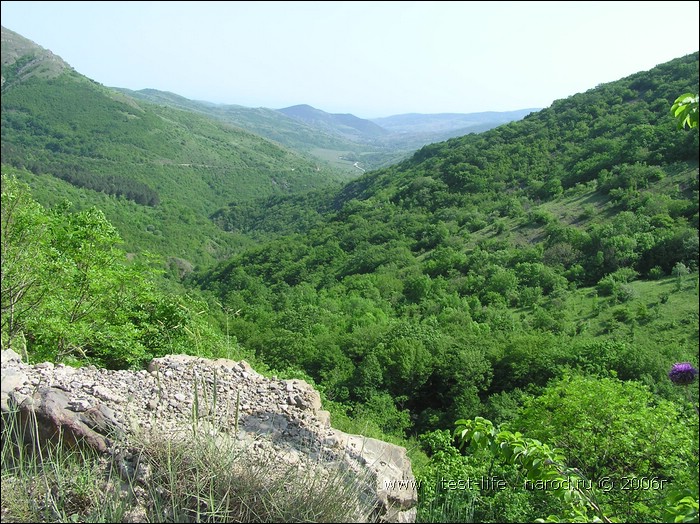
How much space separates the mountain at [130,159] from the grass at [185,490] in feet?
187

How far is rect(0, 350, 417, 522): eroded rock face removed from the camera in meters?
4.68

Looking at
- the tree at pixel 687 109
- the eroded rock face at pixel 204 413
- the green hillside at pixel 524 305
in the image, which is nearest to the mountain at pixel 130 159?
the green hillside at pixel 524 305

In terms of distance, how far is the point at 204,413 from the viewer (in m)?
5.82

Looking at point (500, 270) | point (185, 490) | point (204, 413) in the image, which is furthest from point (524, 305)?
point (185, 490)

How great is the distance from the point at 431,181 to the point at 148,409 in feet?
148

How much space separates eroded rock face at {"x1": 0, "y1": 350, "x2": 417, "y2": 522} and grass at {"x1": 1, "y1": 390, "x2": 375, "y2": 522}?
21 cm

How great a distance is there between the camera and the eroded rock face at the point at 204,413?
4.68 metres

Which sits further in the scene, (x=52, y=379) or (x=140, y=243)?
(x=140, y=243)

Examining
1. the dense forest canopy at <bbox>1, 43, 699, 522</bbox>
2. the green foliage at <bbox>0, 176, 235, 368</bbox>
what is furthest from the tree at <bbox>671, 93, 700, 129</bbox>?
the green foliage at <bbox>0, 176, 235, 368</bbox>

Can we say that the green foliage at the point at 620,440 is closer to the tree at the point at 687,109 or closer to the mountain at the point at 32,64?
the tree at the point at 687,109

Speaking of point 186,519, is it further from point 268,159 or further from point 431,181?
point 268,159

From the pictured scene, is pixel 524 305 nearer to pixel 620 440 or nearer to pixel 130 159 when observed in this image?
pixel 620 440

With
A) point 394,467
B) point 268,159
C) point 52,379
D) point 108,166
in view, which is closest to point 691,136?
point 394,467

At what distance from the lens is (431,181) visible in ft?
159
